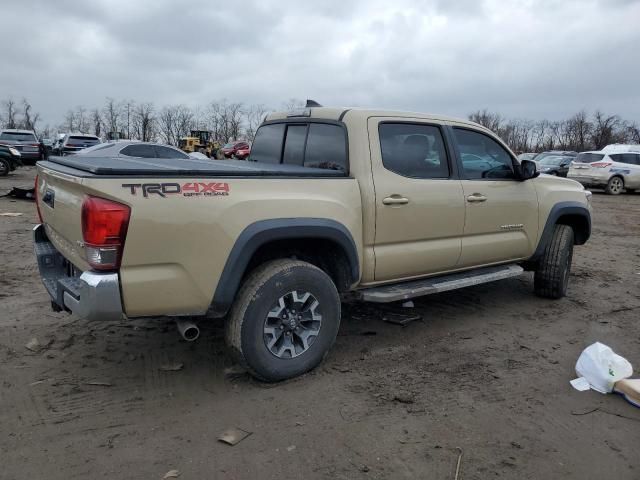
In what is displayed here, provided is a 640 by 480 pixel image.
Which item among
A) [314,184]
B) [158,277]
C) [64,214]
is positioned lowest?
[158,277]

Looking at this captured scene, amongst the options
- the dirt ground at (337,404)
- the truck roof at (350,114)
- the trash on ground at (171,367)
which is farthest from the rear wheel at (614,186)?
the trash on ground at (171,367)

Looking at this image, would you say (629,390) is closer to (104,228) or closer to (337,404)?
(337,404)

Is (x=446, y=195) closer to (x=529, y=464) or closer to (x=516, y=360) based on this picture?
(x=516, y=360)

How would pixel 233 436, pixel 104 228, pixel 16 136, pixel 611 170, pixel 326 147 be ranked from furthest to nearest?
pixel 16 136 → pixel 611 170 → pixel 326 147 → pixel 233 436 → pixel 104 228

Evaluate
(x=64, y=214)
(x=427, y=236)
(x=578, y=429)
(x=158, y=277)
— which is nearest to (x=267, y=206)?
(x=158, y=277)

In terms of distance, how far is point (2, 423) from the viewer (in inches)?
116

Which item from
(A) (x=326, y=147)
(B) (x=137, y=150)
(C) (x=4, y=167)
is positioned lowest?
(C) (x=4, y=167)

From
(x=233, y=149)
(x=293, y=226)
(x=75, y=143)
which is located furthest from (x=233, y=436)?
(x=233, y=149)

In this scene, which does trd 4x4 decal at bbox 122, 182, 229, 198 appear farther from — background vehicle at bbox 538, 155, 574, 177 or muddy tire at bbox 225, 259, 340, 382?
background vehicle at bbox 538, 155, 574, 177

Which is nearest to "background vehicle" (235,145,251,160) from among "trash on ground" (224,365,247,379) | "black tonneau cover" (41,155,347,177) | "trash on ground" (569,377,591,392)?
"black tonneau cover" (41,155,347,177)

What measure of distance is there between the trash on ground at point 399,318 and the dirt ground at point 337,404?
0.06 metres

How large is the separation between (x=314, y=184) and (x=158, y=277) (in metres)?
1.21

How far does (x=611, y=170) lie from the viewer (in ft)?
63.4

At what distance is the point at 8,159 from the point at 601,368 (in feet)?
65.1
